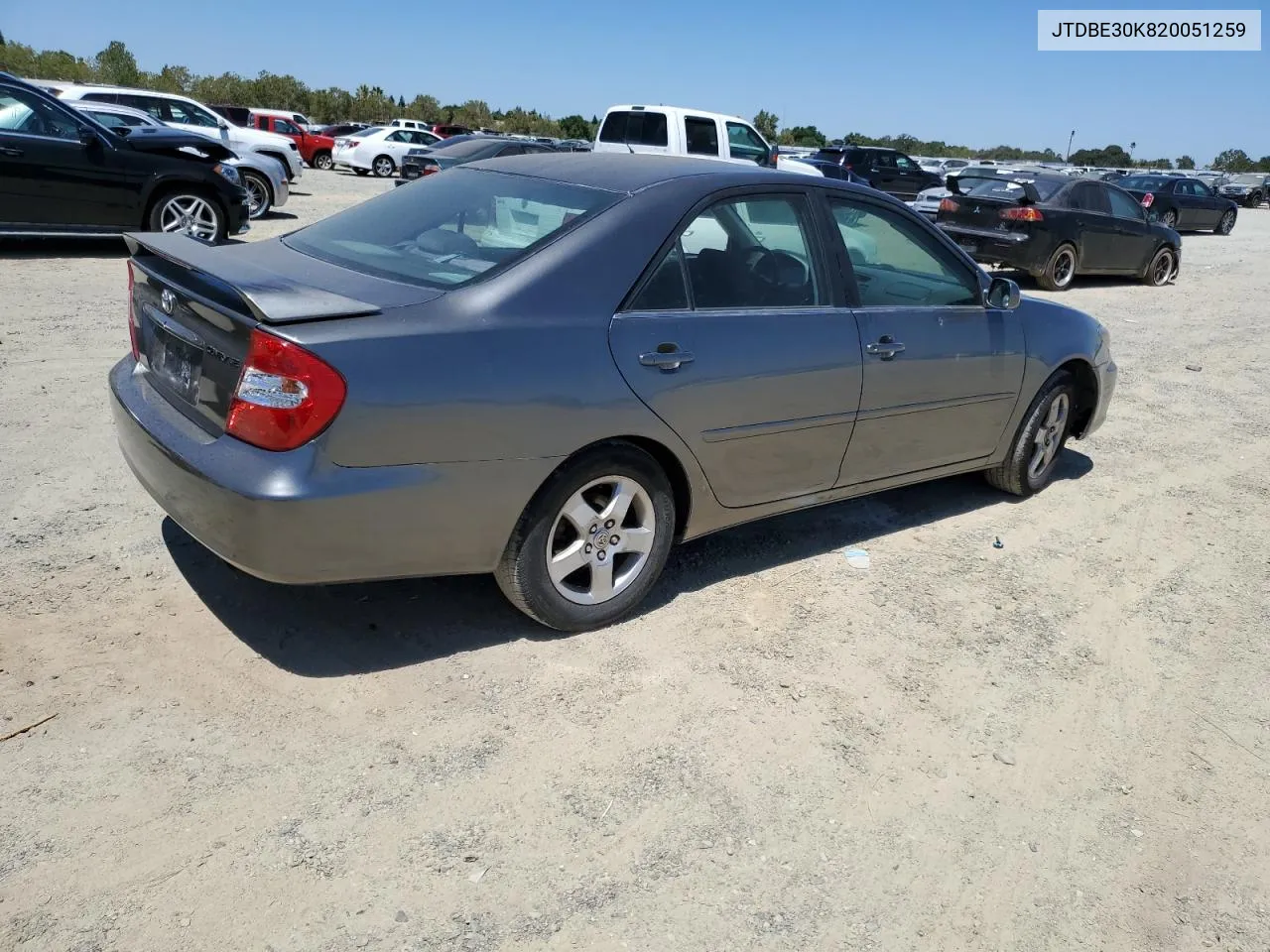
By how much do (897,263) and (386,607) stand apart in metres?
2.72

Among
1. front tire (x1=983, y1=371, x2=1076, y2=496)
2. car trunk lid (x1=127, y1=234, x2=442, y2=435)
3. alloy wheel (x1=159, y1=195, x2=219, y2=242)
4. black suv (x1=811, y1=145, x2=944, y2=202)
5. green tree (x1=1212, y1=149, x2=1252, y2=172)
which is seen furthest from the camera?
green tree (x1=1212, y1=149, x2=1252, y2=172)

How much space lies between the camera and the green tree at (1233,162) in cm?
7928

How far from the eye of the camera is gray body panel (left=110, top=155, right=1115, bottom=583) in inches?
122

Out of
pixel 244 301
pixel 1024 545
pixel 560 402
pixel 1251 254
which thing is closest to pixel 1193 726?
pixel 1024 545

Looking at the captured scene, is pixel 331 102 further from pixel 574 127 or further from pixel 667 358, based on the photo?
pixel 667 358

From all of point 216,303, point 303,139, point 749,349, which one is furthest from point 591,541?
point 303,139

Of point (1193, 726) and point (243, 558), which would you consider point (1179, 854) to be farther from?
point (243, 558)

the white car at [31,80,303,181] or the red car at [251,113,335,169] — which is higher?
the red car at [251,113,335,169]

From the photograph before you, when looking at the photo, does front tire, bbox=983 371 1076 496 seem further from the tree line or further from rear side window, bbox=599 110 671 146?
the tree line

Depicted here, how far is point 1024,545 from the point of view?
516 centimetres

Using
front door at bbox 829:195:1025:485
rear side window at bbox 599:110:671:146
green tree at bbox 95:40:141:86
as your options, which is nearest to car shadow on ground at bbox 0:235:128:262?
rear side window at bbox 599:110:671:146

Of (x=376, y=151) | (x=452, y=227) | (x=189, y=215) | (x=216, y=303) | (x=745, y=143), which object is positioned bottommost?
(x=216, y=303)

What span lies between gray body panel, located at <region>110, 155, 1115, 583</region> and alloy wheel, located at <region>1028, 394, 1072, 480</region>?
127cm

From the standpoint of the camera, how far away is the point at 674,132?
55.2 ft
